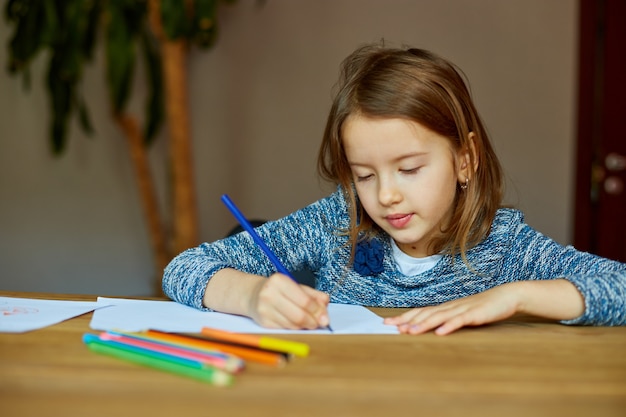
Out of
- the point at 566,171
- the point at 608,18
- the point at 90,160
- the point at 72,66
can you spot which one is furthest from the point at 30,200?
the point at 608,18

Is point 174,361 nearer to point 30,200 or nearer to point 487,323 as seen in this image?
point 487,323

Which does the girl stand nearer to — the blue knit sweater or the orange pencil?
the blue knit sweater

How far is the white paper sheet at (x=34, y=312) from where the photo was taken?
2.83ft

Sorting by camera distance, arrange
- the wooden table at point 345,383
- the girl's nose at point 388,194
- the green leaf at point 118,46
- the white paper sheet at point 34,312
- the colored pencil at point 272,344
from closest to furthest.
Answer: the wooden table at point 345,383 < the colored pencil at point 272,344 < the white paper sheet at point 34,312 < the girl's nose at point 388,194 < the green leaf at point 118,46

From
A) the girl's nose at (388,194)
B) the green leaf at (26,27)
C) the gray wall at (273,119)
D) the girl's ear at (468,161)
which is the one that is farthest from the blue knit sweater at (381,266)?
the gray wall at (273,119)

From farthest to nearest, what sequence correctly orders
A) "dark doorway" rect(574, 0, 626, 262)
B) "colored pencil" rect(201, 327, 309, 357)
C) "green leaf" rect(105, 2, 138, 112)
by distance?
1. "dark doorway" rect(574, 0, 626, 262)
2. "green leaf" rect(105, 2, 138, 112)
3. "colored pencil" rect(201, 327, 309, 357)

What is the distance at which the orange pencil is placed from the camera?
708mm

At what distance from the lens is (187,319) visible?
929 millimetres

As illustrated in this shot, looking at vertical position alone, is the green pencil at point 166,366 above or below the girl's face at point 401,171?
below

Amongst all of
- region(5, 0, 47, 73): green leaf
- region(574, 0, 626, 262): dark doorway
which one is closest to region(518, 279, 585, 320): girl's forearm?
region(5, 0, 47, 73): green leaf

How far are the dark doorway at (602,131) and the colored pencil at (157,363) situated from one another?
275cm

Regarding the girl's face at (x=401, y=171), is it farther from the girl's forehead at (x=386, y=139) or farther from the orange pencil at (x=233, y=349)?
the orange pencil at (x=233, y=349)

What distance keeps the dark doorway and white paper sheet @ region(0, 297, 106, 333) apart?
257cm

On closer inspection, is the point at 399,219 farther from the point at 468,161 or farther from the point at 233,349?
the point at 233,349
